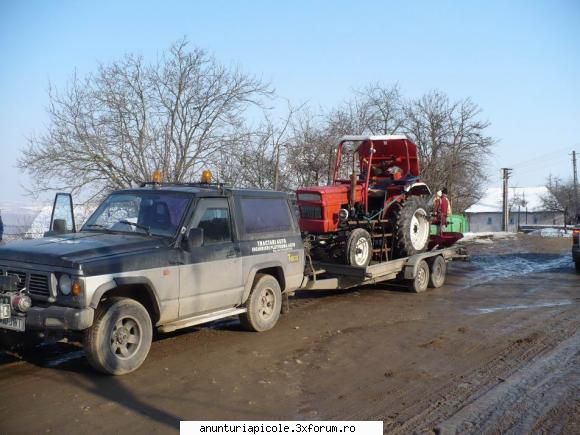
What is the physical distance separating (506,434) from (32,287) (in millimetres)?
4587

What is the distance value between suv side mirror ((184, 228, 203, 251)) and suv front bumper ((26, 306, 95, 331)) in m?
1.38

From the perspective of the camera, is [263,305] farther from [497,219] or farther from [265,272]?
[497,219]

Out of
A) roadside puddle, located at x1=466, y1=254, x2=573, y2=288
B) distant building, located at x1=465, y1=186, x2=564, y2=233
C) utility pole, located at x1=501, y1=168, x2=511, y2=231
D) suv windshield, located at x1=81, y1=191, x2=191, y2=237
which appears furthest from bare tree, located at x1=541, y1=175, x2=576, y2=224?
suv windshield, located at x1=81, y1=191, x2=191, y2=237

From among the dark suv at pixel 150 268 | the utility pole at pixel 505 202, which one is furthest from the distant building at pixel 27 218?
the utility pole at pixel 505 202

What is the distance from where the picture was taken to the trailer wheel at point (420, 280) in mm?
11250

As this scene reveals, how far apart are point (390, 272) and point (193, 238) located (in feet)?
17.1

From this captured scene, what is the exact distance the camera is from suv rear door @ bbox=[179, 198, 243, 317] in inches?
251

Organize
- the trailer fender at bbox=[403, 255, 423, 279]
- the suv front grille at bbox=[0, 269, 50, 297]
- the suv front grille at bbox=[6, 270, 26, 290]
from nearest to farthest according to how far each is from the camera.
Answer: the suv front grille at bbox=[0, 269, 50, 297] → the suv front grille at bbox=[6, 270, 26, 290] → the trailer fender at bbox=[403, 255, 423, 279]

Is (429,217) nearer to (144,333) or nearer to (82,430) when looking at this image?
(144,333)

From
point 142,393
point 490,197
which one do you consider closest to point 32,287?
point 142,393

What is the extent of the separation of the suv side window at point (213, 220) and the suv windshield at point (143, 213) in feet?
0.69

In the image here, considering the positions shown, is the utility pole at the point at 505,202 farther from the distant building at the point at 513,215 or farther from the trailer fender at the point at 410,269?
the trailer fender at the point at 410,269

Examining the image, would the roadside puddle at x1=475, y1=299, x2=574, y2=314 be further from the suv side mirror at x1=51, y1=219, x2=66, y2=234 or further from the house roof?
the house roof

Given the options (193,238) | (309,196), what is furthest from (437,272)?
(193,238)
